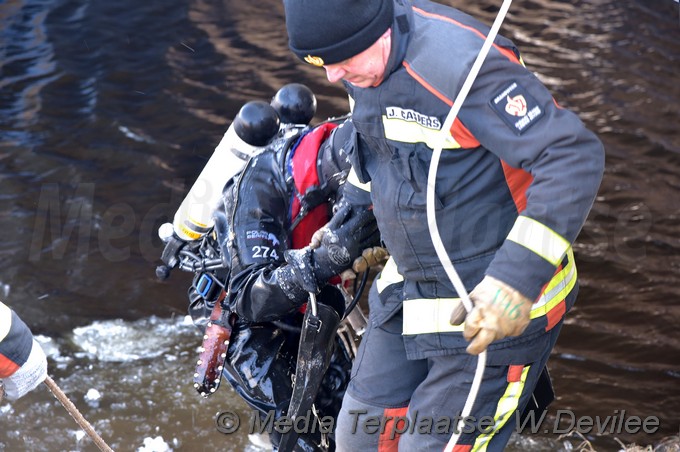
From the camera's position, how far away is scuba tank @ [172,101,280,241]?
3697 millimetres

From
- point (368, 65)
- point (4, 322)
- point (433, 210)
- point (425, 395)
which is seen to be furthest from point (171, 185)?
point (433, 210)

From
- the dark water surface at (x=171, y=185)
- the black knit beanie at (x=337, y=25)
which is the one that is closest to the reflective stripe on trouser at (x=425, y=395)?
the black knit beanie at (x=337, y=25)

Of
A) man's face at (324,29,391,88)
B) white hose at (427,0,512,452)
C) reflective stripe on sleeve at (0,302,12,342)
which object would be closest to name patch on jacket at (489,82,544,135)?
white hose at (427,0,512,452)

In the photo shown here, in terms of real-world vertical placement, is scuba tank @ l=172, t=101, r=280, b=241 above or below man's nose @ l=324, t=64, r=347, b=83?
below

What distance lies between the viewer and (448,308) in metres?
2.67

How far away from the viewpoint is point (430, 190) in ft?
7.88

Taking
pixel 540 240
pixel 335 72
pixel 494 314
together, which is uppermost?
pixel 335 72

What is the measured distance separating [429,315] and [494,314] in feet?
1.69

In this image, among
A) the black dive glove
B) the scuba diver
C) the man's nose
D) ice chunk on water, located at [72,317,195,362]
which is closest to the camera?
the man's nose

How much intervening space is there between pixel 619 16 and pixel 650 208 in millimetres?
4696

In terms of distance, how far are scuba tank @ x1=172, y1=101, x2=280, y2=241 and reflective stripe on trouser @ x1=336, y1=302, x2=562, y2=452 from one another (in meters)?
1.12

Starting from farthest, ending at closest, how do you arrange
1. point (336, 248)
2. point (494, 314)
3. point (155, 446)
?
point (155, 446) → point (336, 248) → point (494, 314)

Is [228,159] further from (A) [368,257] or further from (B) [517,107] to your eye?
(B) [517,107]

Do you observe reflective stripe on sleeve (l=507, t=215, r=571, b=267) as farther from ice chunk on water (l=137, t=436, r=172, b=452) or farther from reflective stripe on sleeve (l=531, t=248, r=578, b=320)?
ice chunk on water (l=137, t=436, r=172, b=452)
